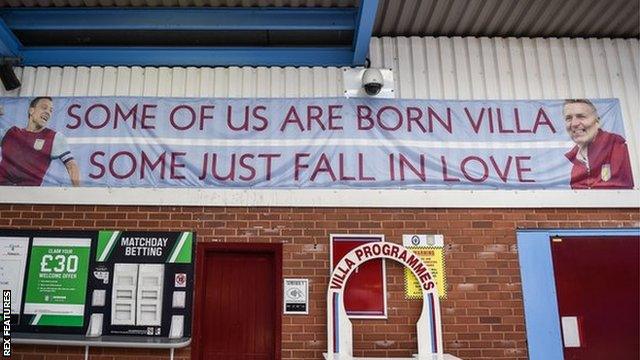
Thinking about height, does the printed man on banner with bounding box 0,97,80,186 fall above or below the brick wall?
above

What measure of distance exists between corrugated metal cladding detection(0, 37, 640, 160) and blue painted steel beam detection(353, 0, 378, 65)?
30 cm

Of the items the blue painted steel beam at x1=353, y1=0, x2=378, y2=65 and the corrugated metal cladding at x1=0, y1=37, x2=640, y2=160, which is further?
the corrugated metal cladding at x1=0, y1=37, x2=640, y2=160

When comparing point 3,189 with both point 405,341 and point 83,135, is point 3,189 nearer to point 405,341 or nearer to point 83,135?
point 83,135

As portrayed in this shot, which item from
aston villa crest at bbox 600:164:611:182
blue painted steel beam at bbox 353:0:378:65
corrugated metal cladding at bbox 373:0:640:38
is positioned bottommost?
aston villa crest at bbox 600:164:611:182

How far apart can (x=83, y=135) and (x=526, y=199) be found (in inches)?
186

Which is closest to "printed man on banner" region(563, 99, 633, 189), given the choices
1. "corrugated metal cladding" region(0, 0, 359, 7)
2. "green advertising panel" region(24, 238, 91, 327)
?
"corrugated metal cladding" region(0, 0, 359, 7)

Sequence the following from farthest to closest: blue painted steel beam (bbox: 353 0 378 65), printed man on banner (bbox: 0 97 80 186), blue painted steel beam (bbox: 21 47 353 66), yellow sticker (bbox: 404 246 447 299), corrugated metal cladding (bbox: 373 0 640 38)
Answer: blue painted steel beam (bbox: 21 47 353 66), corrugated metal cladding (bbox: 373 0 640 38), printed man on banner (bbox: 0 97 80 186), yellow sticker (bbox: 404 246 447 299), blue painted steel beam (bbox: 353 0 378 65)

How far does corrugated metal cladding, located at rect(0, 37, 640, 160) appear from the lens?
5598 mm

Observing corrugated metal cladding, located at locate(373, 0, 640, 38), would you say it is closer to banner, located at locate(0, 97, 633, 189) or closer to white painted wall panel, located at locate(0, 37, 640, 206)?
white painted wall panel, located at locate(0, 37, 640, 206)

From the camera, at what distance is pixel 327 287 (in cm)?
501

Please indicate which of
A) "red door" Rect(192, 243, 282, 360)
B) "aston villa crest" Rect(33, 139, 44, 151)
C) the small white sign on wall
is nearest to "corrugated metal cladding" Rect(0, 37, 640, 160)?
"aston villa crest" Rect(33, 139, 44, 151)

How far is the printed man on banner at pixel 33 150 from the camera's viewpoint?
529 cm

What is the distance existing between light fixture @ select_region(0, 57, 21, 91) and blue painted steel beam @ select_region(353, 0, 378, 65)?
12.0 feet

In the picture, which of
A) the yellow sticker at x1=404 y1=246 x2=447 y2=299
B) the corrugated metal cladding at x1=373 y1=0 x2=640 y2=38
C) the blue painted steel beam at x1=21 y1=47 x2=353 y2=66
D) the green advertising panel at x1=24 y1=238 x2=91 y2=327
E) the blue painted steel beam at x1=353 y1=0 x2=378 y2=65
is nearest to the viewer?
the blue painted steel beam at x1=353 y1=0 x2=378 y2=65
